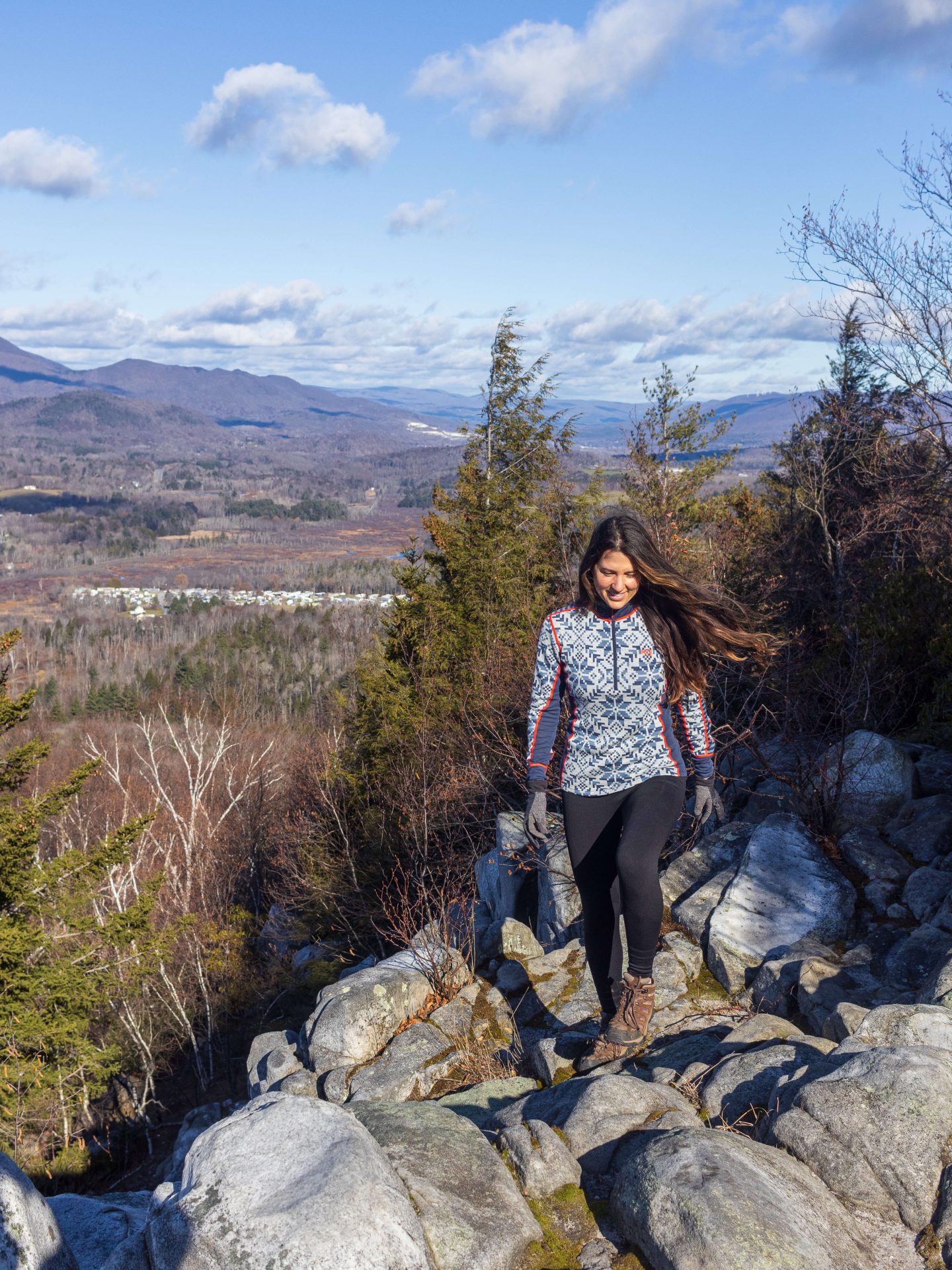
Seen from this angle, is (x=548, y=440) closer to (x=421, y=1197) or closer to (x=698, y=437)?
(x=698, y=437)

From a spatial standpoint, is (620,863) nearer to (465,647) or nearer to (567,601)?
(567,601)

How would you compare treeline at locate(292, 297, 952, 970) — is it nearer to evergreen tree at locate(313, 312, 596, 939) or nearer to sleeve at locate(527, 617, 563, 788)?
evergreen tree at locate(313, 312, 596, 939)

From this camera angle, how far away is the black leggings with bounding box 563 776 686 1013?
12.3ft

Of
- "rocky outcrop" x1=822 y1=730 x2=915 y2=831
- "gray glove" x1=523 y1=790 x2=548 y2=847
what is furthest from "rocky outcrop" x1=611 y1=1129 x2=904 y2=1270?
"rocky outcrop" x1=822 y1=730 x2=915 y2=831

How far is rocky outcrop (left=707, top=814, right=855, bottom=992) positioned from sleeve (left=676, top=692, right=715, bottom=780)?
1992 mm

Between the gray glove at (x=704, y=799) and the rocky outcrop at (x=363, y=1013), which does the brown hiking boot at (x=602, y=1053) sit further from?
the rocky outcrop at (x=363, y=1013)

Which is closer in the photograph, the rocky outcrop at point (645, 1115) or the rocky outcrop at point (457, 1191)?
the rocky outcrop at point (645, 1115)

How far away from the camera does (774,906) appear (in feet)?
18.9

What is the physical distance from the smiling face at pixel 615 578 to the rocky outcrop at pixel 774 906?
281 centimetres

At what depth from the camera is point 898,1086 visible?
3043 millimetres

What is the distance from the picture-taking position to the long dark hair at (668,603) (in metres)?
3.90

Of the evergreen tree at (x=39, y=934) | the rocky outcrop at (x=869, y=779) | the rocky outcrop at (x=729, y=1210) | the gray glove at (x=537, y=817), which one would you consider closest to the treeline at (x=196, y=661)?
the evergreen tree at (x=39, y=934)

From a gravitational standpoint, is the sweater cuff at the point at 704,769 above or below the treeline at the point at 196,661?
above

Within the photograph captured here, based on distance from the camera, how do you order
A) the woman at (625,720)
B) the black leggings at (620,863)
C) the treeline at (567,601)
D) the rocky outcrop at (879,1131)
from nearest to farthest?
the rocky outcrop at (879,1131) < the black leggings at (620,863) < the woman at (625,720) < the treeline at (567,601)
